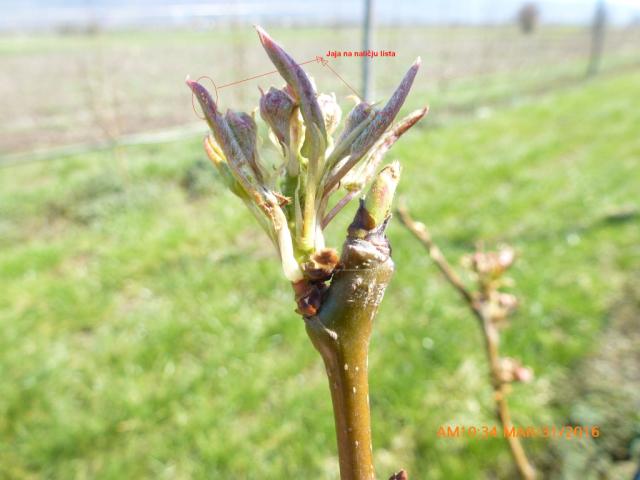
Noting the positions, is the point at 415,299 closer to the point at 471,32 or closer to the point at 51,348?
the point at 51,348

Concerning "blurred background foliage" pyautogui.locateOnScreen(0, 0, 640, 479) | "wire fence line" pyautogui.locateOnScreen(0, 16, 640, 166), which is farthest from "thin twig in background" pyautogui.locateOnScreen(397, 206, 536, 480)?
"wire fence line" pyautogui.locateOnScreen(0, 16, 640, 166)

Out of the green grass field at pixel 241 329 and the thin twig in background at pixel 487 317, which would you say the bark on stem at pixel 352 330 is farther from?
the green grass field at pixel 241 329

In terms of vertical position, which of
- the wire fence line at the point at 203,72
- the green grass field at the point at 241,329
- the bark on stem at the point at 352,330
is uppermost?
the bark on stem at the point at 352,330

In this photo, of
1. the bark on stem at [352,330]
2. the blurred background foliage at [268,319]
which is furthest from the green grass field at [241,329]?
the bark on stem at [352,330]
